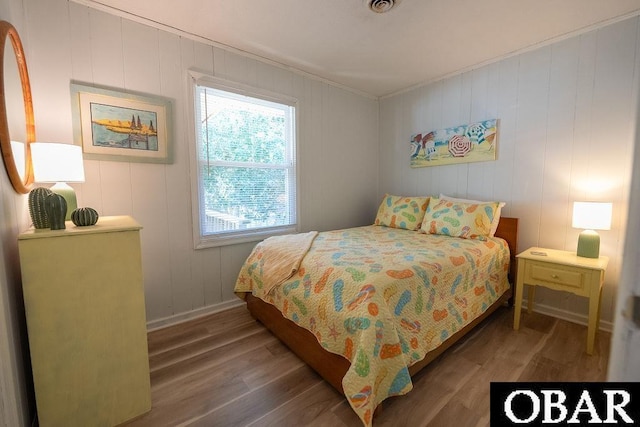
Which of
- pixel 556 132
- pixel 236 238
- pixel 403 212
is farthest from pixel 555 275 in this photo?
pixel 236 238

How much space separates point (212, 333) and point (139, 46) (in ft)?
7.43

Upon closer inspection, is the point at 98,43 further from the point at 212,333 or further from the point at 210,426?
the point at 210,426

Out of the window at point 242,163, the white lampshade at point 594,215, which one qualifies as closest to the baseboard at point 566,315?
the white lampshade at point 594,215

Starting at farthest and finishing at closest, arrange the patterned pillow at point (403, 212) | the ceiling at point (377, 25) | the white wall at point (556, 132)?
the patterned pillow at point (403, 212), the white wall at point (556, 132), the ceiling at point (377, 25)

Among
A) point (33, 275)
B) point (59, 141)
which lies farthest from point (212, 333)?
point (59, 141)

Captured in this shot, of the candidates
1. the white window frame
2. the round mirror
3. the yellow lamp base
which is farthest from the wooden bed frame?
the round mirror

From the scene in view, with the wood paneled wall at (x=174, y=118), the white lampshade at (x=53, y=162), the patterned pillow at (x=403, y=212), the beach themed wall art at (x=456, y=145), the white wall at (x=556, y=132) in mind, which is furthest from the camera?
the patterned pillow at (x=403, y=212)

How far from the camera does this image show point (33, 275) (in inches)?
43.3

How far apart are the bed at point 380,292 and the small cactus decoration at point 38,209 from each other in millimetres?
1201

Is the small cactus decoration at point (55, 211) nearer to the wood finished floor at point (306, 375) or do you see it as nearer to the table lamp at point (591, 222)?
the wood finished floor at point (306, 375)

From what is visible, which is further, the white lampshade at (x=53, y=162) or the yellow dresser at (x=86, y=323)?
the white lampshade at (x=53, y=162)

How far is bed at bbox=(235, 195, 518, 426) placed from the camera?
1.27 m

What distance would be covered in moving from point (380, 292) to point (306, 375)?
753mm

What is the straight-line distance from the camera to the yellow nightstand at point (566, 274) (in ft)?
5.88
